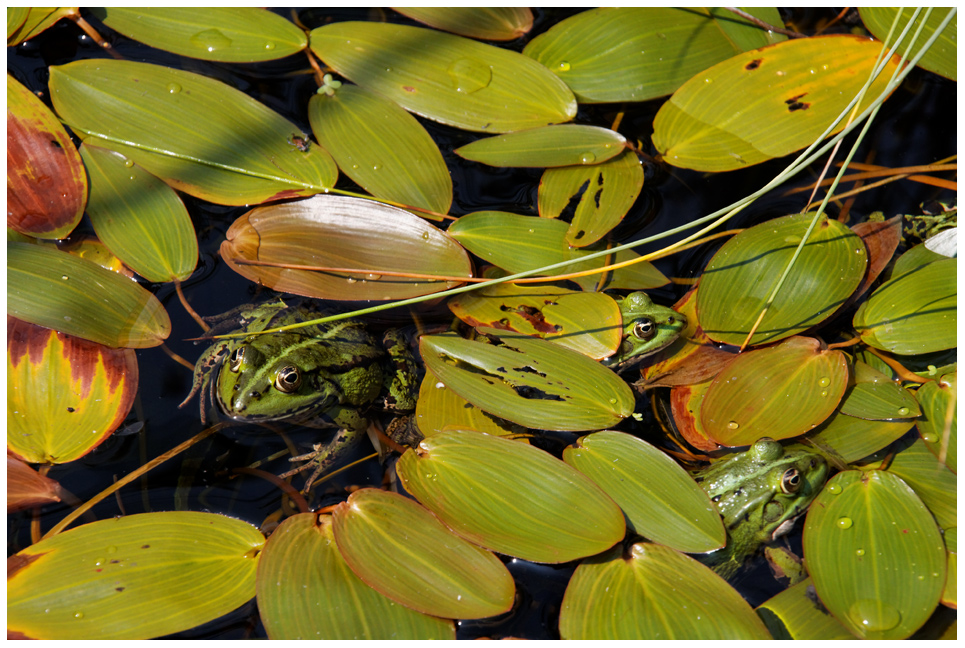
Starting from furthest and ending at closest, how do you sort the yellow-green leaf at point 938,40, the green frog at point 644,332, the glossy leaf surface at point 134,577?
the yellow-green leaf at point 938,40
the green frog at point 644,332
the glossy leaf surface at point 134,577

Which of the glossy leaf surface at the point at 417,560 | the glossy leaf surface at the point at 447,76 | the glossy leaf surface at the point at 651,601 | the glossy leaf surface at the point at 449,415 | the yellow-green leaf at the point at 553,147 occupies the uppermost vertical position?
the glossy leaf surface at the point at 447,76

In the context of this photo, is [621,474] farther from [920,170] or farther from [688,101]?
[920,170]

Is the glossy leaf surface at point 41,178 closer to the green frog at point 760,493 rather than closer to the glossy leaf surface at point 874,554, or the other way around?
the green frog at point 760,493

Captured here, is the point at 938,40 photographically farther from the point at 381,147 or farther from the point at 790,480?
the point at 381,147

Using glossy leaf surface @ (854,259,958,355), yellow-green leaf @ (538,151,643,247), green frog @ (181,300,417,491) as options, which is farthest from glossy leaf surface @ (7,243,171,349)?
glossy leaf surface @ (854,259,958,355)

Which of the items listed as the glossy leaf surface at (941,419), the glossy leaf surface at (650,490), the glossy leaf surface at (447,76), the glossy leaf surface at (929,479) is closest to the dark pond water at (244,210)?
the glossy leaf surface at (447,76)

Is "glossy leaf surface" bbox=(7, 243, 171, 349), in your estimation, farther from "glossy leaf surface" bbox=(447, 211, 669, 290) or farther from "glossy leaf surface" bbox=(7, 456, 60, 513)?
"glossy leaf surface" bbox=(447, 211, 669, 290)
